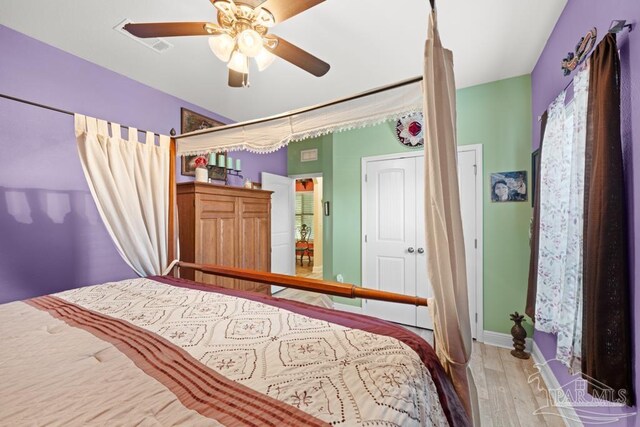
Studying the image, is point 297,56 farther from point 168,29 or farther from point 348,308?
point 348,308

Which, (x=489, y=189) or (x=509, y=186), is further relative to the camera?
(x=489, y=189)

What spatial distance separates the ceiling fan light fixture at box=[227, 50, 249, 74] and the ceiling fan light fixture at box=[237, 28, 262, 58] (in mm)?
91

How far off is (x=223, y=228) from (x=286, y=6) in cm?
217

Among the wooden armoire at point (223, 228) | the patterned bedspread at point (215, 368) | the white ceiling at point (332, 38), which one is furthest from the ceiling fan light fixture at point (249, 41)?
the wooden armoire at point (223, 228)

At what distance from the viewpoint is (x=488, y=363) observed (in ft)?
7.62

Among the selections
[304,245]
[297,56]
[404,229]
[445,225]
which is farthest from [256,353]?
[304,245]

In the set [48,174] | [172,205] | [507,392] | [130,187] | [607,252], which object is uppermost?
[48,174]

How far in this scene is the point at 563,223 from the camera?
5.27 feet

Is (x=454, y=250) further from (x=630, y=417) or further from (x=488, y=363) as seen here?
(x=488, y=363)

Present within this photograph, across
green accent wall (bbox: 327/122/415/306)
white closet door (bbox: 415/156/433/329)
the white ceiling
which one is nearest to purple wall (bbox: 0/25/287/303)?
the white ceiling

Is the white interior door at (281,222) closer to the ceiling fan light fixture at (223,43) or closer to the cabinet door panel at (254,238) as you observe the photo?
the cabinet door panel at (254,238)

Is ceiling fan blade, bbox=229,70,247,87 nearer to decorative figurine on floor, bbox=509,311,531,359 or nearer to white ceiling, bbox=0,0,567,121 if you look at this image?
white ceiling, bbox=0,0,567,121

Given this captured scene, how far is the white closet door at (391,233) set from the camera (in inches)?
122

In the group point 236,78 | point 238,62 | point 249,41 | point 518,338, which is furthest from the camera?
point 518,338
